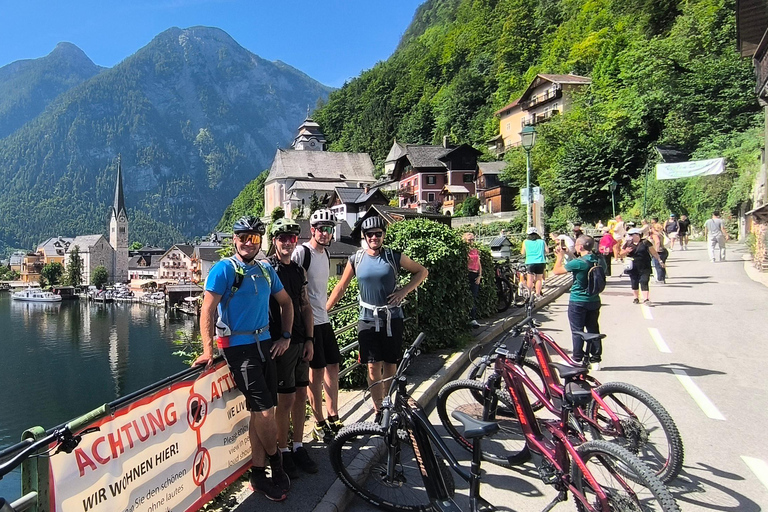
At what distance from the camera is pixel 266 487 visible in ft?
12.8

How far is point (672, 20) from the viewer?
44312 mm

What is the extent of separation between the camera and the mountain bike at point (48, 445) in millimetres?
2275

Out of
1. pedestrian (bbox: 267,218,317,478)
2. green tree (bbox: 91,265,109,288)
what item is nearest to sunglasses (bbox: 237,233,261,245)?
pedestrian (bbox: 267,218,317,478)

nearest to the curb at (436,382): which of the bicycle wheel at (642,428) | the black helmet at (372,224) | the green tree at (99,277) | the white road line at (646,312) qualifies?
the bicycle wheel at (642,428)

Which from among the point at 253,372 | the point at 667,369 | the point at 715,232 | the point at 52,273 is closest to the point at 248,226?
the point at 253,372

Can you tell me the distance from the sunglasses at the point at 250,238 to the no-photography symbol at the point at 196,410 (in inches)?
43.9

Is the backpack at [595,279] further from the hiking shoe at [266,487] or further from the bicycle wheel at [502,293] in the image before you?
the bicycle wheel at [502,293]

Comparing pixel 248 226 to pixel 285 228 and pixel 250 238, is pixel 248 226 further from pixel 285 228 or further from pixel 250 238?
pixel 285 228

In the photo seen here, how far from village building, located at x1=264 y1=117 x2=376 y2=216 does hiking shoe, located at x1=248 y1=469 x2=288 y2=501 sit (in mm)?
101164

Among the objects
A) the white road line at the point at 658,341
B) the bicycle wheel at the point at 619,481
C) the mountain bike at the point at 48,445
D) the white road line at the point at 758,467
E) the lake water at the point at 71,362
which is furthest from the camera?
the lake water at the point at 71,362

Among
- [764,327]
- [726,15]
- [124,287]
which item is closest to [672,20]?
[726,15]

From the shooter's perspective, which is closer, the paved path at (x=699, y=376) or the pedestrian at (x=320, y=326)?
the paved path at (x=699, y=376)

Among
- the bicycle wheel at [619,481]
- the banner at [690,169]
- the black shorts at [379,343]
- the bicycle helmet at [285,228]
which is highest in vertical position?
the banner at [690,169]

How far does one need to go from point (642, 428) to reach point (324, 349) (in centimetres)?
273
